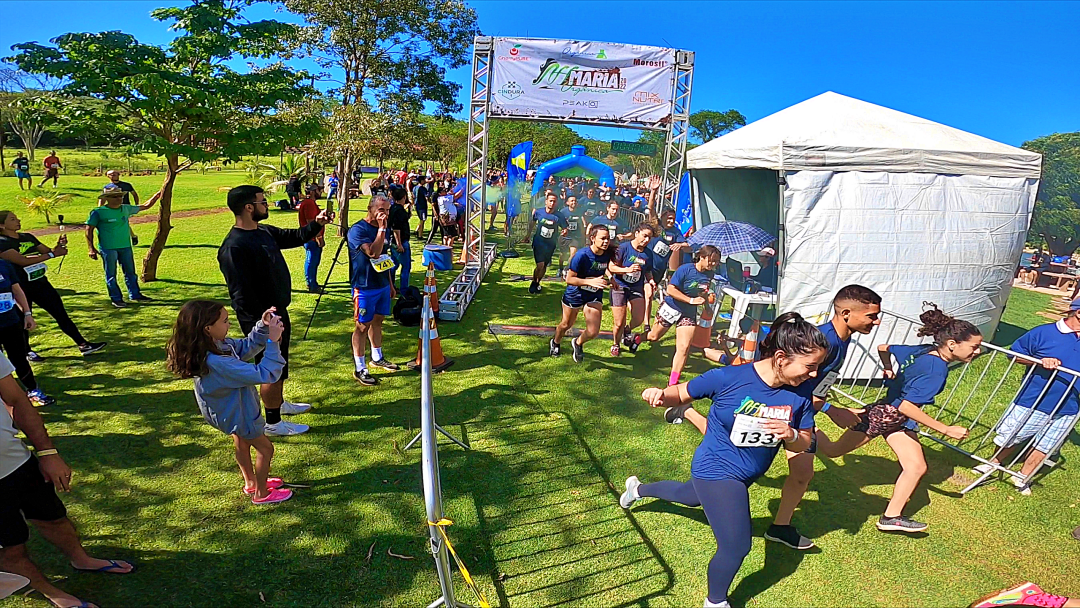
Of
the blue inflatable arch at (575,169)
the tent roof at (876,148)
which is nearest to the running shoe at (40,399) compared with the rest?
the tent roof at (876,148)

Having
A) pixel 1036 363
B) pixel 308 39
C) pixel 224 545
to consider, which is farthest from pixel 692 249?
pixel 308 39

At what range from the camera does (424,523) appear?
12.0 feet

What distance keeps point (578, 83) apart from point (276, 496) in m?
8.28

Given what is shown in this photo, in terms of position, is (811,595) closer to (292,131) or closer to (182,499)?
(182,499)

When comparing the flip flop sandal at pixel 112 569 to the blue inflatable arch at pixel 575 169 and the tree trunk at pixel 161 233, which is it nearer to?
the tree trunk at pixel 161 233

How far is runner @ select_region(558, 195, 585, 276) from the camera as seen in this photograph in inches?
471

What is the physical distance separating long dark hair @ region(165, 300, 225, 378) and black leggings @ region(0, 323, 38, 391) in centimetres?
275

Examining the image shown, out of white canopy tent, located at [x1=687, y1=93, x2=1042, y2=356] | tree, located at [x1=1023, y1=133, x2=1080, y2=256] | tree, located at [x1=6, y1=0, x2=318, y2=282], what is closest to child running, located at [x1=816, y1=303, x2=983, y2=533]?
white canopy tent, located at [x1=687, y1=93, x2=1042, y2=356]

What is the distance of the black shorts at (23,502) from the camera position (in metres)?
2.51

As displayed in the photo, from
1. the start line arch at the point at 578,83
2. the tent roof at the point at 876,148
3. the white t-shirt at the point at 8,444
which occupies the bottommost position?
the white t-shirt at the point at 8,444

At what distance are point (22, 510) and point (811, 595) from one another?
4.16 metres

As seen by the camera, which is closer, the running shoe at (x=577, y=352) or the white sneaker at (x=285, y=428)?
the white sneaker at (x=285, y=428)

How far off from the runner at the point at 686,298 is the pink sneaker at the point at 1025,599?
2.99 m

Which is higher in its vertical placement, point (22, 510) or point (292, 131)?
point (292, 131)
